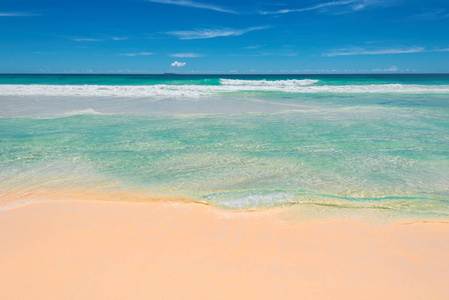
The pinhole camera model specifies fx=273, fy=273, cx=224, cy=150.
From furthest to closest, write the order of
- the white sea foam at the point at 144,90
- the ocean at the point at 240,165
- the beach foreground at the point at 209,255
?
the white sea foam at the point at 144,90, the ocean at the point at 240,165, the beach foreground at the point at 209,255

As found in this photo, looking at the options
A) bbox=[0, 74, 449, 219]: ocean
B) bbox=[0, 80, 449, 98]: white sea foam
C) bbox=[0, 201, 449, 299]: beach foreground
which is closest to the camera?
bbox=[0, 201, 449, 299]: beach foreground

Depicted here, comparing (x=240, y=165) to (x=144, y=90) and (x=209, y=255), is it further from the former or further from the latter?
(x=144, y=90)

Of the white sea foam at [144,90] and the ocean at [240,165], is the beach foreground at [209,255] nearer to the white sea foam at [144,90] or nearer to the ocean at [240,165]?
the ocean at [240,165]

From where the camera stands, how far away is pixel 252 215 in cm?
342

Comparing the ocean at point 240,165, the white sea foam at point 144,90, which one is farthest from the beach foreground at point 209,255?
the white sea foam at point 144,90

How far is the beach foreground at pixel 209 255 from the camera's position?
7.42ft

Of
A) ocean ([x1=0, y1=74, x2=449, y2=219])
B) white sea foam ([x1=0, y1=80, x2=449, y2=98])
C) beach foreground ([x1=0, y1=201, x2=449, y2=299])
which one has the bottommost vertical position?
beach foreground ([x1=0, y1=201, x2=449, y2=299])

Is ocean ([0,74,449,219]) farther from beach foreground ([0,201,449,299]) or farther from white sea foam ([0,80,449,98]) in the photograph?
white sea foam ([0,80,449,98])

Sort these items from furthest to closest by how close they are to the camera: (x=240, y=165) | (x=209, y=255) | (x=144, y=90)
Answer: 1. (x=144, y=90)
2. (x=240, y=165)
3. (x=209, y=255)

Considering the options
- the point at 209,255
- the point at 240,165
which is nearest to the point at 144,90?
the point at 240,165

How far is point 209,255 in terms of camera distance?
2676 mm

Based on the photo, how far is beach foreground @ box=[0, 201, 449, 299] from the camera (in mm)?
2262

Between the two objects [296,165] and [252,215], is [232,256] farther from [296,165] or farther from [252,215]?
[296,165]

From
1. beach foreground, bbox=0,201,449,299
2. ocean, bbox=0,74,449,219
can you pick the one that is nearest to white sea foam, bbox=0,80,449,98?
ocean, bbox=0,74,449,219
